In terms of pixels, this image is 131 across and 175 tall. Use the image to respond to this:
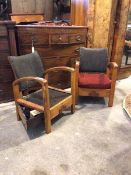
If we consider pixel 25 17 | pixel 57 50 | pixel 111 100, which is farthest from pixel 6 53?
pixel 25 17

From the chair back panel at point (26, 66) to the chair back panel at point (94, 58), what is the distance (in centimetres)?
77

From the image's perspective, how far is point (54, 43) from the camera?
2559 mm

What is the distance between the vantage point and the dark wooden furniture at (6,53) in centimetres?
217

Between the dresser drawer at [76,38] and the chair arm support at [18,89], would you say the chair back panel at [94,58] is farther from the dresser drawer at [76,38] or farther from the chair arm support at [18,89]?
the chair arm support at [18,89]

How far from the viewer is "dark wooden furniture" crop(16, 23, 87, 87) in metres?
2.37

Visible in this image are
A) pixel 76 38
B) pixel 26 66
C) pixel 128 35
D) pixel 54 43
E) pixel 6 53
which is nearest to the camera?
pixel 26 66

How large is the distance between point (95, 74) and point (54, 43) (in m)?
0.76

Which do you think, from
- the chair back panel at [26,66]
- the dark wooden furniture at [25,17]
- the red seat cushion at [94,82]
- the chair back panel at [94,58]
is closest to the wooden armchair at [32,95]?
the chair back panel at [26,66]

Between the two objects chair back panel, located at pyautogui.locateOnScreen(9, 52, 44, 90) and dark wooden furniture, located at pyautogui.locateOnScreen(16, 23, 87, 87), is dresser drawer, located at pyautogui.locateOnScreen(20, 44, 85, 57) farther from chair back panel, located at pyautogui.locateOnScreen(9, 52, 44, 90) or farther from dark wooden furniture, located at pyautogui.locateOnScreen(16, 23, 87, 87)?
chair back panel, located at pyautogui.locateOnScreen(9, 52, 44, 90)

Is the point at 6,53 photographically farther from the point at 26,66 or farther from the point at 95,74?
the point at 95,74

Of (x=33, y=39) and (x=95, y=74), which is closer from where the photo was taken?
(x=33, y=39)

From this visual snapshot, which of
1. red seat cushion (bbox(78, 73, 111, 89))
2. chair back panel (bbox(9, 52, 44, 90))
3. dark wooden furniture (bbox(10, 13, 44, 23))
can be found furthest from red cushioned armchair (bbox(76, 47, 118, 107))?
dark wooden furniture (bbox(10, 13, 44, 23))

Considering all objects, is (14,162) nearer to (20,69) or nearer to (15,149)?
(15,149)

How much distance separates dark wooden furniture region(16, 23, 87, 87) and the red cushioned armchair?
21cm
